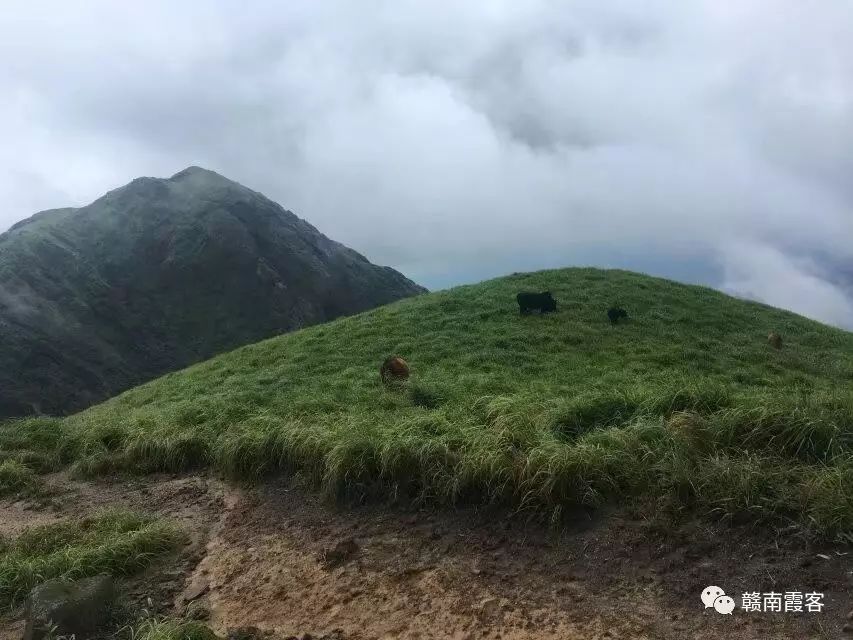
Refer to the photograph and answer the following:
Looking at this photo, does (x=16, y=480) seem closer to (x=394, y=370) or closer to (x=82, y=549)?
(x=82, y=549)

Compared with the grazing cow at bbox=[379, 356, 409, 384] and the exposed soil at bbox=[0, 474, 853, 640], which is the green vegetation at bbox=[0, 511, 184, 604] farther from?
the grazing cow at bbox=[379, 356, 409, 384]

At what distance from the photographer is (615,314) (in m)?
16.8

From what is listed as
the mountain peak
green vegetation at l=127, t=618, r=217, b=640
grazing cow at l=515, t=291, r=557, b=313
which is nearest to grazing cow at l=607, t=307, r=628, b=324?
grazing cow at l=515, t=291, r=557, b=313

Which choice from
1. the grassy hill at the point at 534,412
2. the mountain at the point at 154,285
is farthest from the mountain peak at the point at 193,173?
the grassy hill at the point at 534,412

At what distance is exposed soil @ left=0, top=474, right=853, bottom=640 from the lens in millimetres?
3662

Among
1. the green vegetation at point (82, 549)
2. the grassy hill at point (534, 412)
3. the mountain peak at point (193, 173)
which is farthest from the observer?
the mountain peak at point (193, 173)

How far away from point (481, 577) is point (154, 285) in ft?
152

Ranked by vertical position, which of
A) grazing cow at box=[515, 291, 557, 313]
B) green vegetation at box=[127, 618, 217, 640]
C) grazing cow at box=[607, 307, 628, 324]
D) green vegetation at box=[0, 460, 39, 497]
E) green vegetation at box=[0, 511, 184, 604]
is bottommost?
green vegetation at box=[127, 618, 217, 640]

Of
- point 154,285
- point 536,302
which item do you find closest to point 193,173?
point 154,285

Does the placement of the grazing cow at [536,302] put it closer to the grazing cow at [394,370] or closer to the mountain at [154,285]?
the grazing cow at [394,370]

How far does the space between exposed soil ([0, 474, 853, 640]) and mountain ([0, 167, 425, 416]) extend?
29233mm

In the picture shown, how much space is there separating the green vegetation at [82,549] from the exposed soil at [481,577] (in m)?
0.22

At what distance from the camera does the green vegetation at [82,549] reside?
16.6 ft

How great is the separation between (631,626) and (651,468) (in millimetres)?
1584
